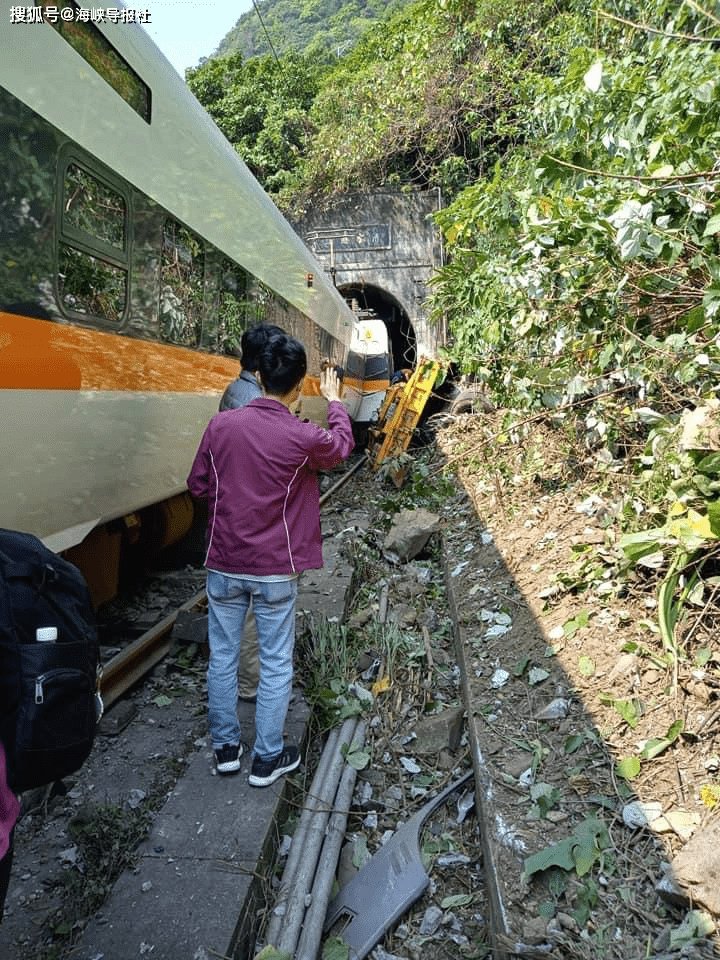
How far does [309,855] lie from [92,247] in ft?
→ 10.0

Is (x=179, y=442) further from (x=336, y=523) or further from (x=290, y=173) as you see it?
(x=290, y=173)

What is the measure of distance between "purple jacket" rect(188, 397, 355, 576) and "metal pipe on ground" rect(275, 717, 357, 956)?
39.6 inches

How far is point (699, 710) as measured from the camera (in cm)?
279

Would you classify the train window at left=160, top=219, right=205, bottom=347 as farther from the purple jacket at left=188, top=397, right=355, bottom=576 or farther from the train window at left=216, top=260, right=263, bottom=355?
the purple jacket at left=188, top=397, right=355, bottom=576

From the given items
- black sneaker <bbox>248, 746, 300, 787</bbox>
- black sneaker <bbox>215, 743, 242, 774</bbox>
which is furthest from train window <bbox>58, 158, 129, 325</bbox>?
black sneaker <bbox>248, 746, 300, 787</bbox>

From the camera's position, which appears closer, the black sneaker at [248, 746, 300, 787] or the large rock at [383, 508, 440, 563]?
the black sneaker at [248, 746, 300, 787]

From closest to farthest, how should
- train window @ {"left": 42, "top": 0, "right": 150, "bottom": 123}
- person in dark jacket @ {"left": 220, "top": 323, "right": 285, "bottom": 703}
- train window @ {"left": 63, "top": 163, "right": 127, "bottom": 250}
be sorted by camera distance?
train window @ {"left": 42, "top": 0, "right": 150, "bottom": 123}, train window @ {"left": 63, "top": 163, "right": 127, "bottom": 250}, person in dark jacket @ {"left": 220, "top": 323, "right": 285, "bottom": 703}

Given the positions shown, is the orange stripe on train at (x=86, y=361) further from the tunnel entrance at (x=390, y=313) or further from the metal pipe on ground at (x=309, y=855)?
the tunnel entrance at (x=390, y=313)

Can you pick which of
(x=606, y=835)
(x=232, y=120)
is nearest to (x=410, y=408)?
(x=606, y=835)

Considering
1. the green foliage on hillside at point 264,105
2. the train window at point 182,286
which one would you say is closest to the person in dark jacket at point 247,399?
the train window at point 182,286

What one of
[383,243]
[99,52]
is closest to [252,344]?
[99,52]

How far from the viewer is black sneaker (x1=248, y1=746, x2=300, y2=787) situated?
120 inches

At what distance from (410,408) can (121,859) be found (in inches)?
362

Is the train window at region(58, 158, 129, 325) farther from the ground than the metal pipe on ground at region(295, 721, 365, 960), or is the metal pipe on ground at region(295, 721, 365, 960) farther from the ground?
the train window at region(58, 158, 129, 325)
